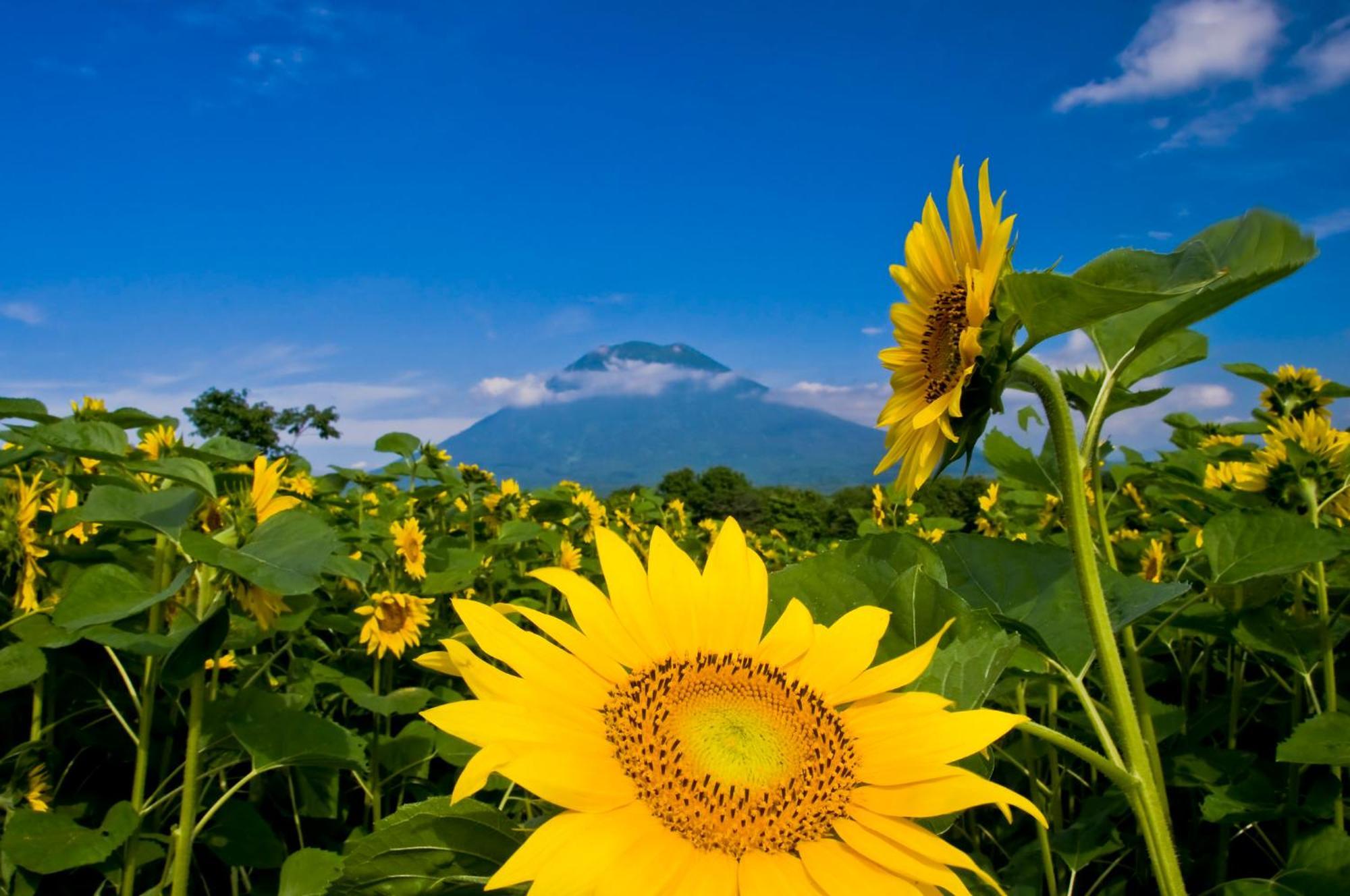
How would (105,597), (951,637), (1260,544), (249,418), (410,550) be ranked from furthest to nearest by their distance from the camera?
1. (249,418)
2. (410,550)
3. (105,597)
4. (1260,544)
5. (951,637)

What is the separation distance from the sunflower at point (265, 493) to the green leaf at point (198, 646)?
0.39m

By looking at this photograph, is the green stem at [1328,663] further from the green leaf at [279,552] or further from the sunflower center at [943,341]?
the green leaf at [279,552]

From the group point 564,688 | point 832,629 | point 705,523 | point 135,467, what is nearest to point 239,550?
point 135,467

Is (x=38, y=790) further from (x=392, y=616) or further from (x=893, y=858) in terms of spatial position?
(x=893, y=858)

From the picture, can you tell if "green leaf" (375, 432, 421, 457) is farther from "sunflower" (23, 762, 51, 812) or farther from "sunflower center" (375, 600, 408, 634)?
"sunflower" (23, 762, 51, 812)

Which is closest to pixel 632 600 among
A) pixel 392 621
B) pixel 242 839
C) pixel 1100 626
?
pixel 1100 626

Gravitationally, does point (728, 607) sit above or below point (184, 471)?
below

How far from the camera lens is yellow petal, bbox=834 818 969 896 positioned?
625mm

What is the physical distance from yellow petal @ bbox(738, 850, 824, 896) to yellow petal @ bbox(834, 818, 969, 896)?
0.04 meters

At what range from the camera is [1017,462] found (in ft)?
5.70

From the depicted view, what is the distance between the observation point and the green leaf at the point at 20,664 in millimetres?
1726

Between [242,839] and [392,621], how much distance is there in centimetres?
96

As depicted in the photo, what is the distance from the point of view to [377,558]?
2990mm

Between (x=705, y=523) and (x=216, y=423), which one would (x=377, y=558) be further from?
(x=216, y=423)
